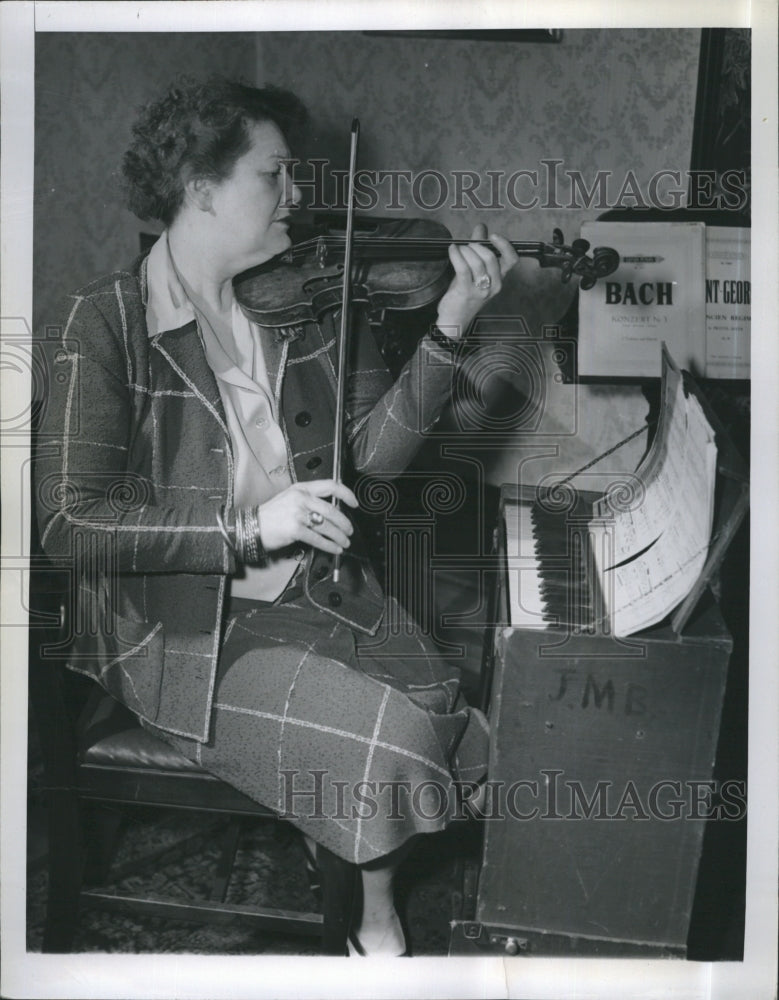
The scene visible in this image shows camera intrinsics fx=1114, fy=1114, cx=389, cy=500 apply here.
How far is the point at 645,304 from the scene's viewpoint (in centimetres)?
227

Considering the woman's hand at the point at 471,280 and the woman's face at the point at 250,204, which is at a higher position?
the woman's face at the point at 250,204

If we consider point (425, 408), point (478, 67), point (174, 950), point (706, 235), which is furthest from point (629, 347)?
point (174, 950)

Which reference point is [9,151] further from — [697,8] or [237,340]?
[697,8]

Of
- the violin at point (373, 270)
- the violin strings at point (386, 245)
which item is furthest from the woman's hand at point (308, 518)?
the violin strings at point (386, 245)

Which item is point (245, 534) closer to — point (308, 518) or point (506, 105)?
point (308, 518)

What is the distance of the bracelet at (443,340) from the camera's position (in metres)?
2.20

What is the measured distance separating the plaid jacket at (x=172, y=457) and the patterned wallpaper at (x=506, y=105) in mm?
379

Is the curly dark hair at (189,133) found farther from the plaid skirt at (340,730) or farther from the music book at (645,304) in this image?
the plaid skirt at (340,730)

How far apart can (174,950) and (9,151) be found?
1671 millimetres

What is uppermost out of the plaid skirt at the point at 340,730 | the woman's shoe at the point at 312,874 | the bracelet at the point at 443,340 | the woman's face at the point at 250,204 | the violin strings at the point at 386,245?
the woman's face at the point at 250,204

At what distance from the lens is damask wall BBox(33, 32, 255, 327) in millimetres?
2242

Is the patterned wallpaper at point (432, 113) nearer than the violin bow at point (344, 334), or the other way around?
the violin bow at point (344, 334)

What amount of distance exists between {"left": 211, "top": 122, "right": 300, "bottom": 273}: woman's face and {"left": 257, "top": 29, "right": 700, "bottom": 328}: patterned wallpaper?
0.18m

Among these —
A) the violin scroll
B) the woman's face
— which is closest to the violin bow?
the woman's face
